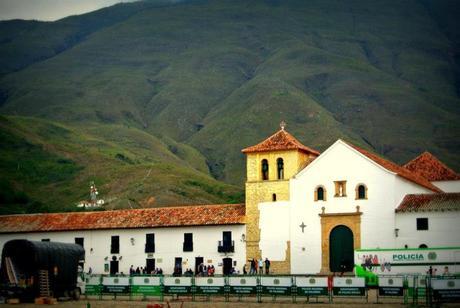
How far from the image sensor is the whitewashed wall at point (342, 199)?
5959cm

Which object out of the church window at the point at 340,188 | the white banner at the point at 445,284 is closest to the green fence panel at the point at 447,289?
the white banner at the point at 445,284

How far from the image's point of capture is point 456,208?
56.8 meters

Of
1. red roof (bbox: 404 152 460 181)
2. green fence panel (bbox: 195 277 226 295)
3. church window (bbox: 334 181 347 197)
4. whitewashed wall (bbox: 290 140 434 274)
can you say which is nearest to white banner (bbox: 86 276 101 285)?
green fence panel (bbox: 195 277 226 295)

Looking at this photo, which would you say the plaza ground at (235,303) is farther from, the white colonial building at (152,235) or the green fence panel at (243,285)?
the white colonial building at (152,235)

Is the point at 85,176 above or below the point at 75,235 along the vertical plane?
above

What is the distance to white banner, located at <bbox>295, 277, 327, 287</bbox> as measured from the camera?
4216 cm

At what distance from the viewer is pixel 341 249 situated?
60781 millimetres

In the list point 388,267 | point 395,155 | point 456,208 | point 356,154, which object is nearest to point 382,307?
point 388,267

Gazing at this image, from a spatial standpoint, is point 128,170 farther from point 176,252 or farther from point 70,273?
point 70,273

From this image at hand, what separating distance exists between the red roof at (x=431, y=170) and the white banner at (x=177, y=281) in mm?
34843

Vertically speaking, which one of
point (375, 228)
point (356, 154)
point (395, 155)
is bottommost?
point (375, 228)

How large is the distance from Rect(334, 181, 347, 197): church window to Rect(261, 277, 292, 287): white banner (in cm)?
1915

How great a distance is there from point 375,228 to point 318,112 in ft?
439

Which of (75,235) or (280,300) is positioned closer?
(280,300)
